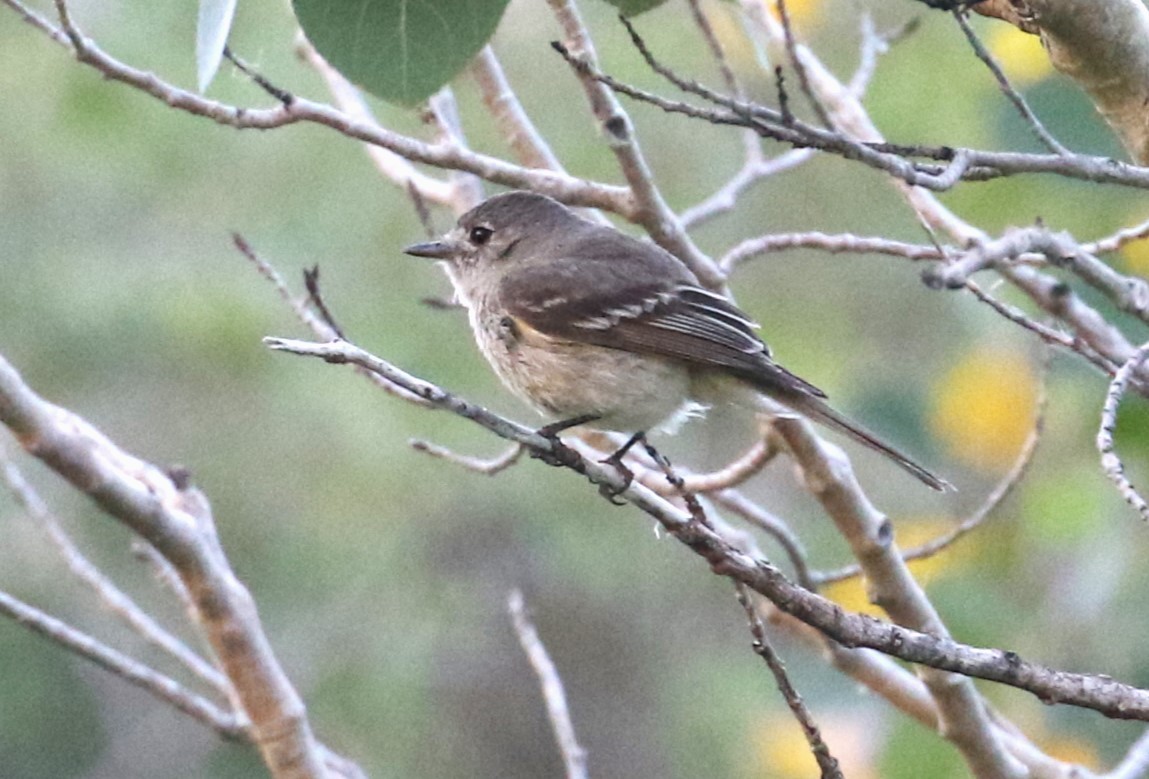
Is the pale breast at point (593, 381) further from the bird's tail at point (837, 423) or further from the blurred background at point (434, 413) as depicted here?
the blurred background at point (434, 413)

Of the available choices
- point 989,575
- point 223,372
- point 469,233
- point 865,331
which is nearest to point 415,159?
point 469,233

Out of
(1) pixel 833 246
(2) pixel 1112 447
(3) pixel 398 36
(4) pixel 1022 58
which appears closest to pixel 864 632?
(2) pixel 1112 447

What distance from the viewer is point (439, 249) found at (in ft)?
14.2

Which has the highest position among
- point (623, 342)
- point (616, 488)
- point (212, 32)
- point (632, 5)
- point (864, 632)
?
point (632, 5)

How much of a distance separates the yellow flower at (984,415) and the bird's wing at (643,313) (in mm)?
1321

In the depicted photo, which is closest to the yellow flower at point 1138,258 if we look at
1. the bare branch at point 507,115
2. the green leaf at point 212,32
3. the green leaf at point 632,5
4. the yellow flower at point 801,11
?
the yellow flower at point 801,11

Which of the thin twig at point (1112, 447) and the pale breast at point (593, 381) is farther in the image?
the pale breast at point (593, 381)

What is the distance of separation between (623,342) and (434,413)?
2865 mm

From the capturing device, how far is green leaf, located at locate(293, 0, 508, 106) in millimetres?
2324

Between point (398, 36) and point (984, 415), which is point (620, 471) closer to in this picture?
point (398, 36)

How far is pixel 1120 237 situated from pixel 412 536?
5171mm

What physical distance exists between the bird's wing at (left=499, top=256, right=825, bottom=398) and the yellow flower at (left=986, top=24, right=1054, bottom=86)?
1.28 m

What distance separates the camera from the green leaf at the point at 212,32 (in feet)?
7.54

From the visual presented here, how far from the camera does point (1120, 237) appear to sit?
3180mm
